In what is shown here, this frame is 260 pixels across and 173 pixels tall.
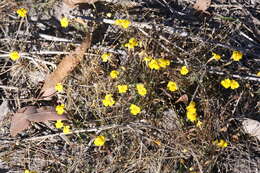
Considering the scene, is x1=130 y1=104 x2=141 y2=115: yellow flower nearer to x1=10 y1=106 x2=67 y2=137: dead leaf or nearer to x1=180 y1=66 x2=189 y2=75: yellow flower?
x1=180 y1=66 x2=189 y2=75: yellow flower

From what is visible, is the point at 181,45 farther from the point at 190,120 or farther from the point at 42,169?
the point at 42,169

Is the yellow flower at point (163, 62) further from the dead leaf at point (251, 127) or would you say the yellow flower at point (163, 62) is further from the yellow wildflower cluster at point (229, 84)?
the dead leaf at point (251, 127)

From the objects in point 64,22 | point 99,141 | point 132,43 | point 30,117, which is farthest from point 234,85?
point 30,117

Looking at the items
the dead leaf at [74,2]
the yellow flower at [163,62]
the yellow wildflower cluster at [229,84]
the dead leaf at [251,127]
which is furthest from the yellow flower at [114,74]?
the dead leaf at [251,127]

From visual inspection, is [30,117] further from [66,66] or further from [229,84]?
[229,84]

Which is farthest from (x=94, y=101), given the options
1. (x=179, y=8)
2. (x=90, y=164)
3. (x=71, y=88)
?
(x=179, y=8)
